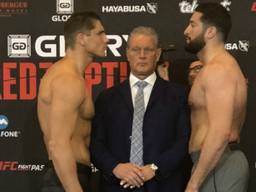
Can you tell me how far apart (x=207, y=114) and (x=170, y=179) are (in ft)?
1.27

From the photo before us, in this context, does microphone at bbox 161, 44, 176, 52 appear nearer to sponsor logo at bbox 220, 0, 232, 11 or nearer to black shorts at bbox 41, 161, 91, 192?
sponsor logo at bbox 220, 0, 232, 11

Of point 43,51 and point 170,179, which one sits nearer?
point 170,179

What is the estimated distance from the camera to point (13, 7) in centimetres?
323

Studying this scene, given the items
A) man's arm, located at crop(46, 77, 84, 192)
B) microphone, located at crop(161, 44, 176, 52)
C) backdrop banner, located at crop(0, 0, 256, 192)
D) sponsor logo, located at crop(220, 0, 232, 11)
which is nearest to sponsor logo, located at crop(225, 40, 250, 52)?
backdrop banner, located at crop(0, 0, 256, 192)

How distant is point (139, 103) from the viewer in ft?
8.04

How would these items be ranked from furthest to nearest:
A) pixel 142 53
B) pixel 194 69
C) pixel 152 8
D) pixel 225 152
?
1. pixel 152 8
2. pixel 194 69
3. pixel 142 53
4. pixel 225 152

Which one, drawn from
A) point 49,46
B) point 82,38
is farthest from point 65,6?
point 82,38

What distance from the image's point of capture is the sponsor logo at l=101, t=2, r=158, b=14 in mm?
3150

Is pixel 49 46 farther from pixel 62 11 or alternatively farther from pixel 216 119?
pixel 216 119

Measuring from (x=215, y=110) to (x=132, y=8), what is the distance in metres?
1.18

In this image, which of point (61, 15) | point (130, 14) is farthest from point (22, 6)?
point (130, 14)

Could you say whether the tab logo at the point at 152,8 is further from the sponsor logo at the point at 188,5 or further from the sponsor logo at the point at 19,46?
the sponsor logo at the point at 19,46

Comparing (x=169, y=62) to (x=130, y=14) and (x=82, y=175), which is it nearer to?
(x=130, y=14)

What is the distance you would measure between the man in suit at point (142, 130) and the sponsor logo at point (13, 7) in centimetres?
104
